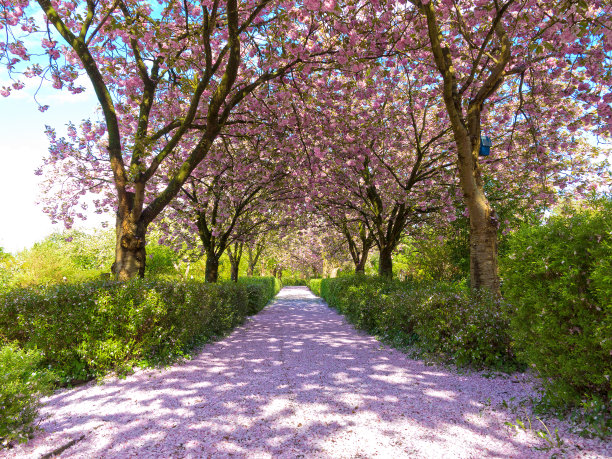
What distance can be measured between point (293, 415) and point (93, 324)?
139 inches

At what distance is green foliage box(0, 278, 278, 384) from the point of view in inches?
189

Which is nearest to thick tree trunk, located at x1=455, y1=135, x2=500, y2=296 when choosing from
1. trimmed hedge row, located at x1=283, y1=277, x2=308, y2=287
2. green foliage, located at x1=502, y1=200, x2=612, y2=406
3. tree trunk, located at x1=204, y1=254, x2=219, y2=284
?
green foliage, located at x1=502, y1=200, x2=612, y2=406

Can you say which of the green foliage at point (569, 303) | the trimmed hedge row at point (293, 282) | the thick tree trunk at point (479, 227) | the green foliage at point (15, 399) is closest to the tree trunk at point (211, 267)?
the green foliage at point (15, 399)

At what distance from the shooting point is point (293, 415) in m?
3.46

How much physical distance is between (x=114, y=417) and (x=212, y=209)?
1011 centimetres

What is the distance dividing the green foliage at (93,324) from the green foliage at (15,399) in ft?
6.01

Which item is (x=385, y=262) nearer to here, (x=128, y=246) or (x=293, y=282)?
(x=128, y=246)

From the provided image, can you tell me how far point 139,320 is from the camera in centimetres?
511

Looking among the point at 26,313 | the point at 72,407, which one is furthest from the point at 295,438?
the point at 26,313

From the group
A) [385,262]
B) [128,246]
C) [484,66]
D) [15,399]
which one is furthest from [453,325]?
[385,262]

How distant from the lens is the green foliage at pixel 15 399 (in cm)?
274

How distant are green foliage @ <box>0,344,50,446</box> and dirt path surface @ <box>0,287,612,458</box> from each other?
146mm

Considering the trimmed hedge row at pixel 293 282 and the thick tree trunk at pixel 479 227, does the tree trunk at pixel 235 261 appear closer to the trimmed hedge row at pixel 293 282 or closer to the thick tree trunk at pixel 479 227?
the thick tree trunk at pixel 479 227

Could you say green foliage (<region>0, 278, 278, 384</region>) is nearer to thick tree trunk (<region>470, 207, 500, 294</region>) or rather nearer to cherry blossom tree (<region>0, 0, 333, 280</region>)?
cherry blossom tree (<region>0, 0, 333, 280</region>)
